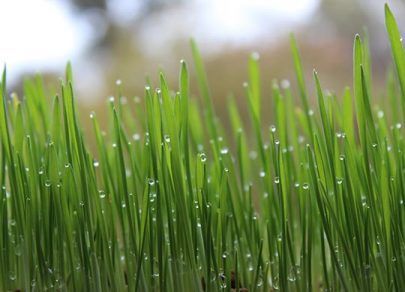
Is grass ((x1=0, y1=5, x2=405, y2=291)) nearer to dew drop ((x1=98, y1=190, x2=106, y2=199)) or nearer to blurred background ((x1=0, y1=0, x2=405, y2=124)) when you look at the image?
dew drop ((x1=98, y1=190, x2=106, y2=199))

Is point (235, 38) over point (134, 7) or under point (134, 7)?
under

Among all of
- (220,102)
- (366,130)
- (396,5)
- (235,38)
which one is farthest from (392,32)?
(396,5)

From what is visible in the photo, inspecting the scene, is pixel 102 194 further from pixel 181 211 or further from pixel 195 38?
pixel 195 38

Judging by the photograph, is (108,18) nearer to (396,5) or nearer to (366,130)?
(396,5)

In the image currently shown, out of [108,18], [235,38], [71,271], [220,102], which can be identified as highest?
[108,18]

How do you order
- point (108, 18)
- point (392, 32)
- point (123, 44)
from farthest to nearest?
point (108, 18)
point (123, 44)
point (392, 32)

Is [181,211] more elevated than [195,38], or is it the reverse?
[195,38]

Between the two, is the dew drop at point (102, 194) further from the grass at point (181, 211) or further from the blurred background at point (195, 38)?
the blurred background at point (195, 38)

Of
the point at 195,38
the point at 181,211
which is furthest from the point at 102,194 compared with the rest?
the point at 195,38
